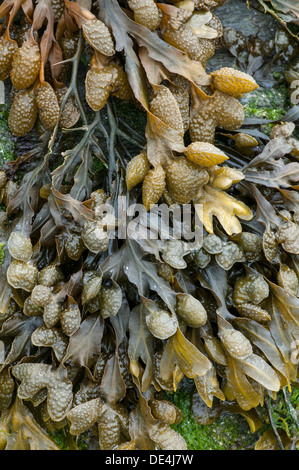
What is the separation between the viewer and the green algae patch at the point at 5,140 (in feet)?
4.18

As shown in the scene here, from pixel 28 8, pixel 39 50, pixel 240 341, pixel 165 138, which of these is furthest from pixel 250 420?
pixel 28 8

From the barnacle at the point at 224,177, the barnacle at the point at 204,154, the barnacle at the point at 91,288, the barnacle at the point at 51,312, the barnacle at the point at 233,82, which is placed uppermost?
the barnacle at the point at 233,82

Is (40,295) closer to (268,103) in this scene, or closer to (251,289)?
(251,289)

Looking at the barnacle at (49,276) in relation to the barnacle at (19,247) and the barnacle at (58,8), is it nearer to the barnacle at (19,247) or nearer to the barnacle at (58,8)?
the barnacle at (19,247)

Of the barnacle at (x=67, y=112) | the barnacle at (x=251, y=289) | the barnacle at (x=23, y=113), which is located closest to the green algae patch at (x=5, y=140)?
the barnacle at (x=23, y=113)

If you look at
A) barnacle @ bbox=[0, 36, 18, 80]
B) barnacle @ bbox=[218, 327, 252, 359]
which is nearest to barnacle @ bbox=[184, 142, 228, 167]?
barnacle @ bbox=[218, 327, 252, 359]

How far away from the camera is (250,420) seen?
117cm

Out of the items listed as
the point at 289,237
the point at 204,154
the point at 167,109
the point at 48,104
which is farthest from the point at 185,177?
the point at 48,104

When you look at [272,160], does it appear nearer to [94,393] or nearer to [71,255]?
[71,255]

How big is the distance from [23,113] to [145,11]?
0.43 meters

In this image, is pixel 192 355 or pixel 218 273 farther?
pixel 218 273

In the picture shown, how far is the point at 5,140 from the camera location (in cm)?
128

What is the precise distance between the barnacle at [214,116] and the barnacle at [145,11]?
0.25m

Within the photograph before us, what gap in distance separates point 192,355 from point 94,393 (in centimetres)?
30
